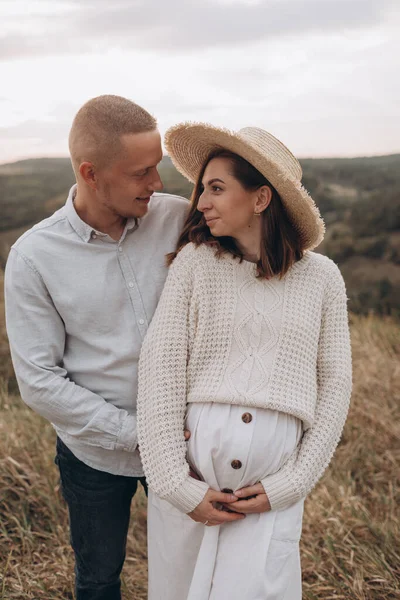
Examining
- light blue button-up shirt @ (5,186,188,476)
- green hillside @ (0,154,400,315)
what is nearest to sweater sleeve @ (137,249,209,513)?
light blue button-up shirt @ (5,186,188,476)

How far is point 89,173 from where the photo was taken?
2.28 meters

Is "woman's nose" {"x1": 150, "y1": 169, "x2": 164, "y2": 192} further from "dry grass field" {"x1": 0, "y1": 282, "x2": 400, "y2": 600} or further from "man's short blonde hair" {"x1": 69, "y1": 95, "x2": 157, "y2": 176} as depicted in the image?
"dry grass field" {"x1": 0, "y1": 282, "x2": 400, "y2": 600}

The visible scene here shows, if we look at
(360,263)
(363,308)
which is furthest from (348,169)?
(363,308)

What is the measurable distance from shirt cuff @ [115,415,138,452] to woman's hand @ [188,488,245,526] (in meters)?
0.34

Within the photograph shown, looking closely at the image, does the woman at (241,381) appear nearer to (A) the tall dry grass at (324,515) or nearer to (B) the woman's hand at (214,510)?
(B) the woman's hand at (214,510)

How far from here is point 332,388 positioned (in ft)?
7.23

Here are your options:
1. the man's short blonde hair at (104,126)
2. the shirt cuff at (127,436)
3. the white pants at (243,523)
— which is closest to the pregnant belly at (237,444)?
the white pants at (243,523)

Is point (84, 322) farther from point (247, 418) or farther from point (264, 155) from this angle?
point (264, 155)

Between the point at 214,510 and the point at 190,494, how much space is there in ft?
0.30

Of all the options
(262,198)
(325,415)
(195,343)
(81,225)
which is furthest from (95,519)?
(262,198)

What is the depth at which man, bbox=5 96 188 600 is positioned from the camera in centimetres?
220

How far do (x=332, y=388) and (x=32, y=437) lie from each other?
2.56m

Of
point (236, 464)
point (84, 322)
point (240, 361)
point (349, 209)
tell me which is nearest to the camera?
point (236, 464)

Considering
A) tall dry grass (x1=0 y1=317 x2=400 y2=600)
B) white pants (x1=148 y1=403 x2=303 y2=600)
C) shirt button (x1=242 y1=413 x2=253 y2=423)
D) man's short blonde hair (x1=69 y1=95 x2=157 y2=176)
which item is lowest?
tall dry grass (x1=0 y1=317 x2=400 y2=600)
